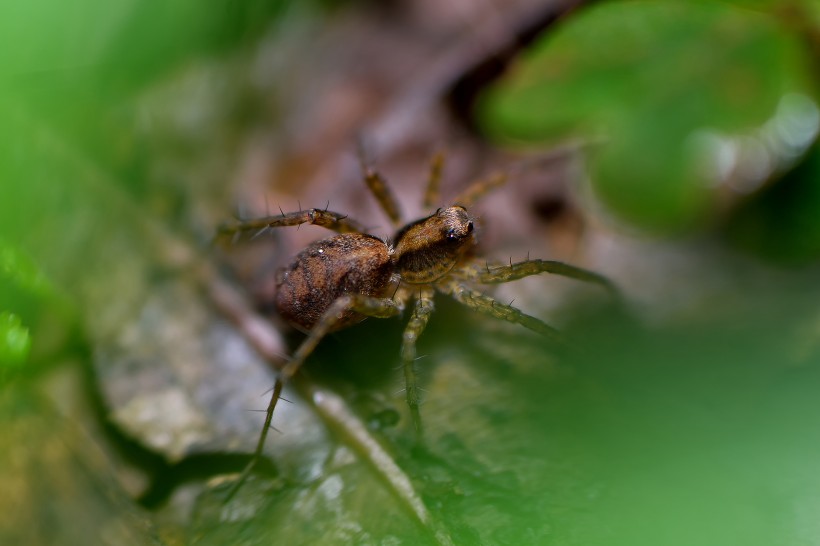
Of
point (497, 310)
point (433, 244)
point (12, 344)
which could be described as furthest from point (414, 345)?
point (12, 344)

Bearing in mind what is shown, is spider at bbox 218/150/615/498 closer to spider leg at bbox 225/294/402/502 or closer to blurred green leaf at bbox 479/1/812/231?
spider leg at bbox 225/294/402/502

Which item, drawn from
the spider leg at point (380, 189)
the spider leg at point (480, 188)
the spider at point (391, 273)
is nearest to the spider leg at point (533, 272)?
the spider at point (391, 273)

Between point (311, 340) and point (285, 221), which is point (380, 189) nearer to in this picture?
point (285, 221)

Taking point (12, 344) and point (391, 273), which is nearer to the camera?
point (12, 344)

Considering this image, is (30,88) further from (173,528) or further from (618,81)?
(618,81)

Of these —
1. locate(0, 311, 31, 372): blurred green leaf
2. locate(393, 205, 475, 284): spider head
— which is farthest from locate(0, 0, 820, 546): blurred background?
locate(393, 205, 475, 284): spider head

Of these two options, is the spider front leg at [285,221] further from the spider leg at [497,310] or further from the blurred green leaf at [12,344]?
the blurred green leaf at [12,344]

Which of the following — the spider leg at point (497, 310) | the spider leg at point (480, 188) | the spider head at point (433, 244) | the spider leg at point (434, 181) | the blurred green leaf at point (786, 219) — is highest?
the spider leg at point (434, 181)
